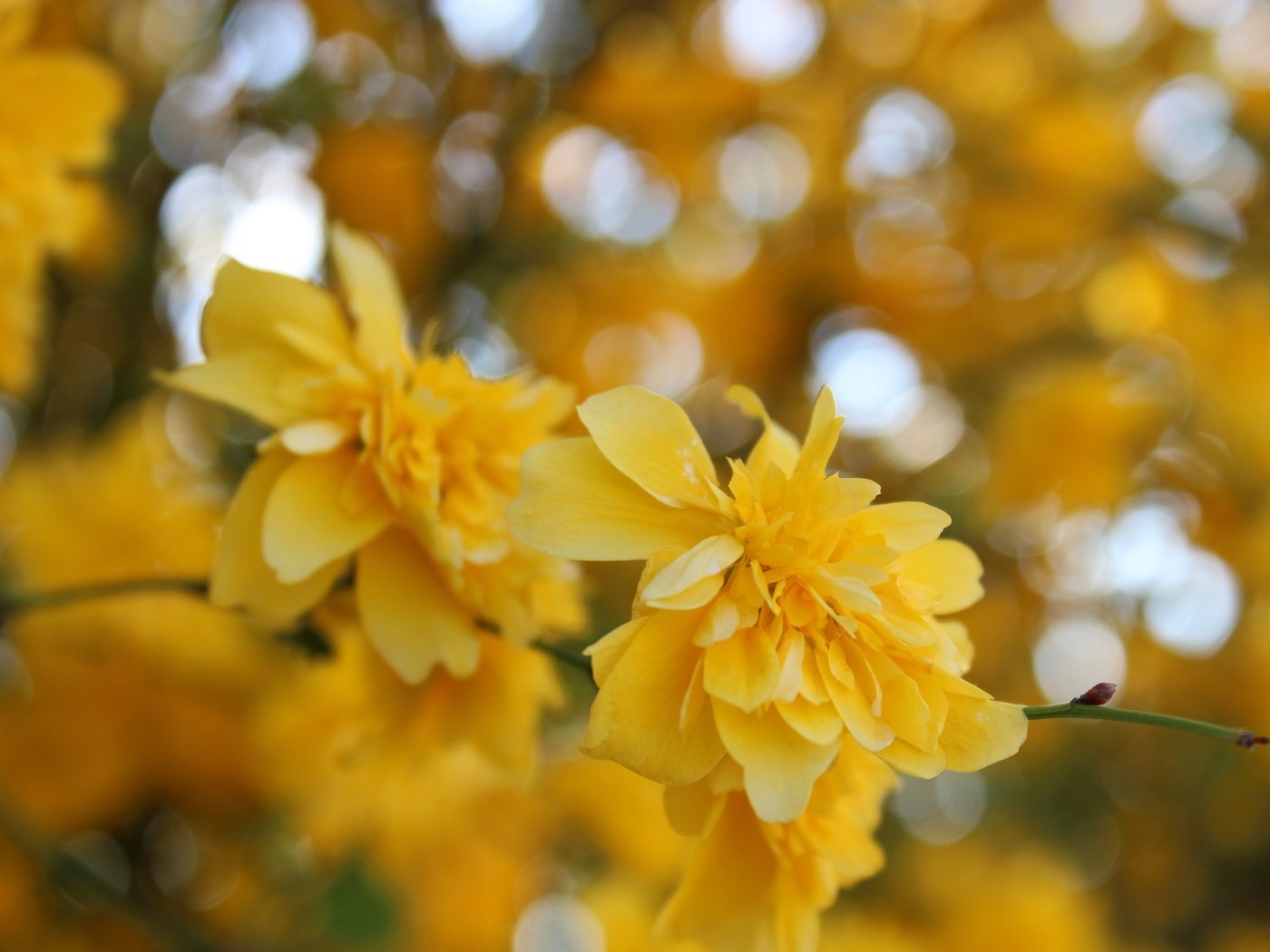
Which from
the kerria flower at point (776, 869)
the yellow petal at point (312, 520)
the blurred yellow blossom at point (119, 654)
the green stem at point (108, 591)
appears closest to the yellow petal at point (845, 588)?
the kerria flower at point (776, 869)

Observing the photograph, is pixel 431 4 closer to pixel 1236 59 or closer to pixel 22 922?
pixel 22 922

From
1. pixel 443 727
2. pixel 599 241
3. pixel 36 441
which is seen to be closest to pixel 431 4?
pixel 599 241

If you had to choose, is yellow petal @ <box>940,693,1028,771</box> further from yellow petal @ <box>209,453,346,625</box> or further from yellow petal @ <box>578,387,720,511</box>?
yellow petal @ <box>209,453,346,625</box>

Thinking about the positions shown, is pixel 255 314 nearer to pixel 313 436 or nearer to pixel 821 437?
pixel 313 436

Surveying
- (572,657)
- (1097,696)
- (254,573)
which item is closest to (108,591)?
(254,573)

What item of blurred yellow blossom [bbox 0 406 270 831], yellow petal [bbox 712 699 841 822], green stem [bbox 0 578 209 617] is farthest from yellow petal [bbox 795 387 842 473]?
blurred yellow blossom [bbox 0 406 270 831]
